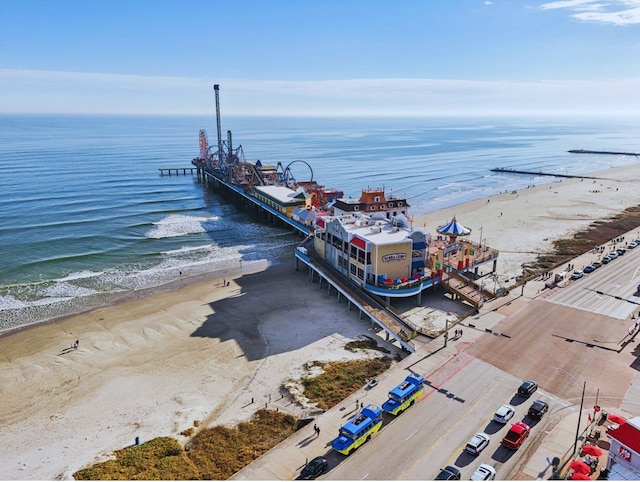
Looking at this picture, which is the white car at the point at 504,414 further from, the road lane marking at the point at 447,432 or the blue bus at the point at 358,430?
the blue bus at the point at 358,430

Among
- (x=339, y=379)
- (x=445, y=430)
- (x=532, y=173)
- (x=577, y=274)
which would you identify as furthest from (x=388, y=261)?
(x=532, y=173)

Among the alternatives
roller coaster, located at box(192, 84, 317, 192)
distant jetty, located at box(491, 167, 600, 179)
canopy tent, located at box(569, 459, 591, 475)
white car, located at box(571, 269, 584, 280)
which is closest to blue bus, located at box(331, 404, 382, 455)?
canopy tent, located at box(569, 459, 591, 475)

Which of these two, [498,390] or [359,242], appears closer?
[498,390]

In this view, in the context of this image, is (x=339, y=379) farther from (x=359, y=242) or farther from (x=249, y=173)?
(x=249, y=173)

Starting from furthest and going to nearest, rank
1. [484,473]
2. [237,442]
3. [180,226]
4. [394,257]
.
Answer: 1. [180,226]
2. [394,257]
3. [237,442]
4. [484,473]

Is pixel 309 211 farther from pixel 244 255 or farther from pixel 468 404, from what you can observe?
pixel 468 404

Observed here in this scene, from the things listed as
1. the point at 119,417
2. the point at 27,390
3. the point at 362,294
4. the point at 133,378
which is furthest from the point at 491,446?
the point at 27,390

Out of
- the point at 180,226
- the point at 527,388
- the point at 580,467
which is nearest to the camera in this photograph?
the point at 580,467
